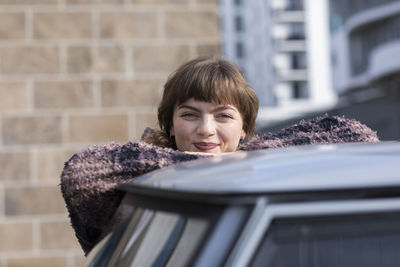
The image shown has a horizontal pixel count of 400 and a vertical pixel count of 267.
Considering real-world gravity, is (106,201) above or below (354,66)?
below

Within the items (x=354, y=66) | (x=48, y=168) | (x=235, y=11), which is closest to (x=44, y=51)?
(x=48, y=168)

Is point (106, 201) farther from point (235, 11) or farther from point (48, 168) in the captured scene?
point (235, 11)

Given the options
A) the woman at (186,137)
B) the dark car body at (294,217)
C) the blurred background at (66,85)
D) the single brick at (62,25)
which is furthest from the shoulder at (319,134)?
the single brick at (62,25)

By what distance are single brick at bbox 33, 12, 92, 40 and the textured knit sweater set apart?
133 inches

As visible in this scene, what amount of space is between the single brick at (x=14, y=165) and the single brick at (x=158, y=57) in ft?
2.88

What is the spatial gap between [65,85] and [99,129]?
339 mm

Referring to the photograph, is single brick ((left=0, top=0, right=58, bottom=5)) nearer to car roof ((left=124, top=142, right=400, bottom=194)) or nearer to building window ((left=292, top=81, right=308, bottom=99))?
car roof ((left=124, top=142, right=400, bottom=194))

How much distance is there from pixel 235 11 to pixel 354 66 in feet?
148

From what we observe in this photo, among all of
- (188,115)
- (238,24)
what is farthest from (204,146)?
(238,24)

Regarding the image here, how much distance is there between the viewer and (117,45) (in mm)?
5273

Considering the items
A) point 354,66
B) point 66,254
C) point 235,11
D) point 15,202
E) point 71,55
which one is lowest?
point 66,254

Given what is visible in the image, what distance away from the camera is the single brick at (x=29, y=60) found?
203 inches

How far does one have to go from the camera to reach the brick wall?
5.14m

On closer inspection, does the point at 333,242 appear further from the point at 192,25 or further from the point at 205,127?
the point at 192,25
